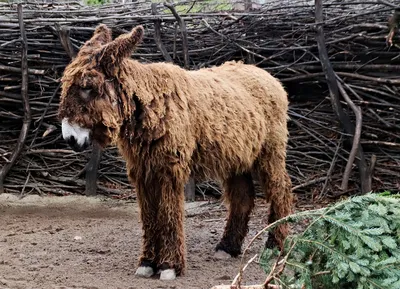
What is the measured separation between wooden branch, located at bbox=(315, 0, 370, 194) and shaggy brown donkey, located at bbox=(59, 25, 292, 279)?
2063mm

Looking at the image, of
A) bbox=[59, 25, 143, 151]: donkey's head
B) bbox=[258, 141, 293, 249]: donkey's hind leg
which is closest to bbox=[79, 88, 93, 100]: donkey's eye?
bbox=[59, 25, 143, 151]: donkey's head

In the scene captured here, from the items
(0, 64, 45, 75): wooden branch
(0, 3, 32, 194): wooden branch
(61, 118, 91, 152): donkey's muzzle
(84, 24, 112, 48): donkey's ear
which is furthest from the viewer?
(0, 64, 45, 75): wooden branch

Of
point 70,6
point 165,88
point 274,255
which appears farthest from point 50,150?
point 274,255

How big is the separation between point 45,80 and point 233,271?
442 cm

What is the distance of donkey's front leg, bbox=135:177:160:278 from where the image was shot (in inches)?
200

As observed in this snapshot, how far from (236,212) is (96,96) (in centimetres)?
198

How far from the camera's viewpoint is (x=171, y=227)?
4.97m

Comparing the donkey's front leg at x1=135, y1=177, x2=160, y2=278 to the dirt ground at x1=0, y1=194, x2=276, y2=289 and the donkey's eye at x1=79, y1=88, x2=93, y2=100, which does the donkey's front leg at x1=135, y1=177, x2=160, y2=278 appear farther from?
the donkey's eye at x1=79, y1=88, x2=93, y2=100

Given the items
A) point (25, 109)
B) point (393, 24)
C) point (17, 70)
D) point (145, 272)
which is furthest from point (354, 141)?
point (17, 70)

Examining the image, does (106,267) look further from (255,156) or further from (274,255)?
(274,255)

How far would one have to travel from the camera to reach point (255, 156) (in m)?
5.73

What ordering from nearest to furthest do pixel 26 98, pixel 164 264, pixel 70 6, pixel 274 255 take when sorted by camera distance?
1. pixel 274 255
2. pixel 164 264
3. pixel 26 98
4. pixel 70 6

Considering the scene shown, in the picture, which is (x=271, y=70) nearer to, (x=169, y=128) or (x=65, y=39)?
(x=65, y=39)

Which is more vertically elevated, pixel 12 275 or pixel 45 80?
pixel 45 80
